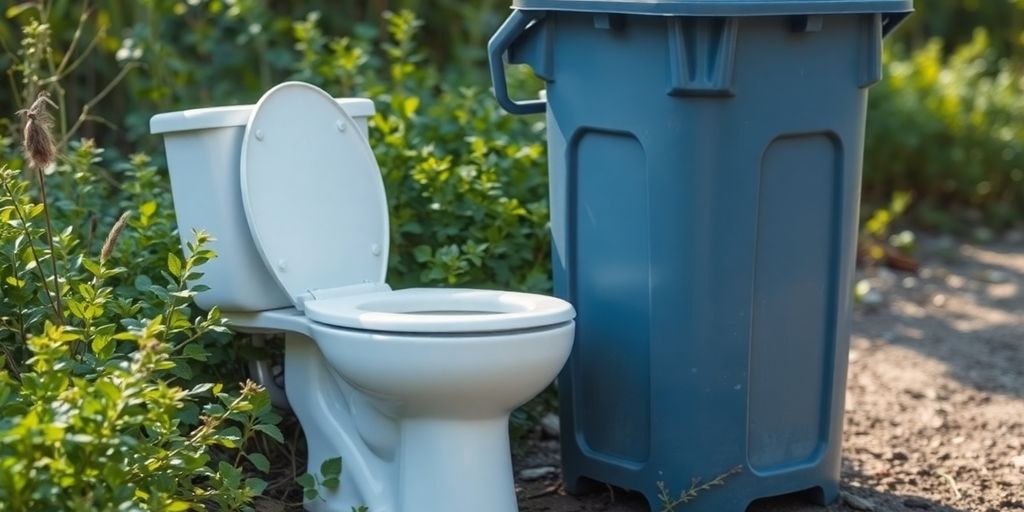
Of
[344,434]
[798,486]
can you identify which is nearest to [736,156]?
[798,486]

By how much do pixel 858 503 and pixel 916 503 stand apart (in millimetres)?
150

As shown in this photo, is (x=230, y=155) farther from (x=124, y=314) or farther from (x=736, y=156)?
(x=736, y=156)

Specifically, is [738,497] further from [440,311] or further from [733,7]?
[733,7]

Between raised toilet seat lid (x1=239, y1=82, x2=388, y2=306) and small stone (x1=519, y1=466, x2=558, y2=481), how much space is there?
0.54 m

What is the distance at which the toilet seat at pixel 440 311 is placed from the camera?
7.99 ft

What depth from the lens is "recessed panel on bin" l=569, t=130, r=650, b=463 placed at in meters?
2.64

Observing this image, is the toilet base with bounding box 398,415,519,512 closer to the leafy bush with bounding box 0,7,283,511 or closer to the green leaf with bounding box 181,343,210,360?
the leafy bush with bounding box 0,7,283,511

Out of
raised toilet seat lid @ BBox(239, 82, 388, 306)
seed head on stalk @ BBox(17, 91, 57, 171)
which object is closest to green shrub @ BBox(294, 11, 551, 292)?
raised toilet seat lid @ BBox(239, 82, 388, 306)

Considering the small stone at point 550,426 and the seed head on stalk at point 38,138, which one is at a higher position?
the seed head on stalk at point 38,138

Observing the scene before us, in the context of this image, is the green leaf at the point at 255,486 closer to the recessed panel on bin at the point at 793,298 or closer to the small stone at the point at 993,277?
the recessed panel on bin at the point at 793,298

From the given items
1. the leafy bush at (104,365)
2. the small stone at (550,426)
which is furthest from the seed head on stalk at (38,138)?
the small stone at (550,426)

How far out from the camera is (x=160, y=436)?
2262 mm

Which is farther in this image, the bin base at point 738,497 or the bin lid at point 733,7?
the bin base at point 738,497

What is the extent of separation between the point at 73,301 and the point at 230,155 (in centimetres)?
46
